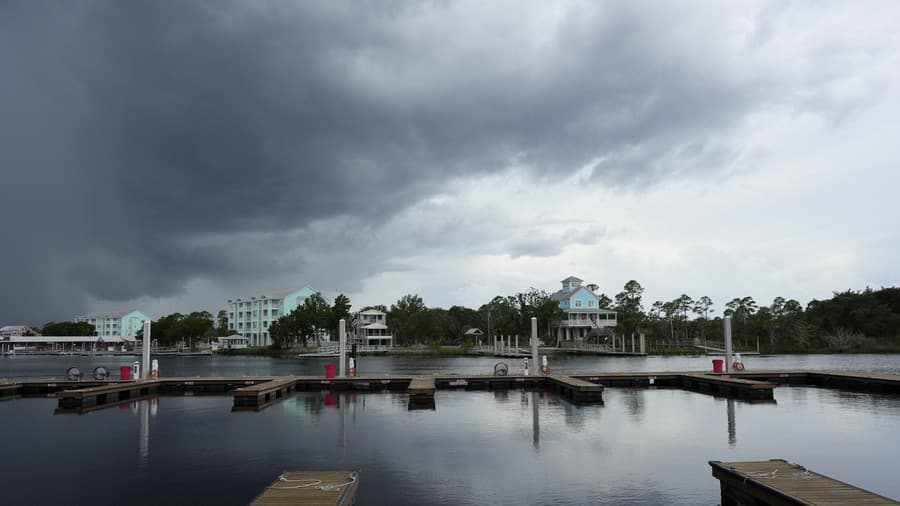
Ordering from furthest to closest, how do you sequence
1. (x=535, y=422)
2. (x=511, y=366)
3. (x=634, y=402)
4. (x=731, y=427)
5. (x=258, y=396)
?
(x=511, y=366)
(x=258, y=396)
(x=634, y=402)
(x=535, y=422)
(x=731, y=427)

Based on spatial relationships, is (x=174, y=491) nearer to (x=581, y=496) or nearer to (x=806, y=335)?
(x=581, y=496)

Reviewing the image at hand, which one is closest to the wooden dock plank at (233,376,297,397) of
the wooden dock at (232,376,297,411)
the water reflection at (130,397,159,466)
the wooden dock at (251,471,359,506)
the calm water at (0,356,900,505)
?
the wooden dock at (232,376,297,411)

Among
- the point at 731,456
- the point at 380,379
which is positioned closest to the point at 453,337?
the point at 380,379

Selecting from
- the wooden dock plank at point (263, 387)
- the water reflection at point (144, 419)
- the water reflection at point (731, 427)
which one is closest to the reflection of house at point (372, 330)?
the wooden dock plank at point (263, 387)

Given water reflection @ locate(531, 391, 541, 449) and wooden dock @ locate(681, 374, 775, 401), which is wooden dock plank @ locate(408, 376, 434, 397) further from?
wooden dock @ locate(681, 374, 775, 401)

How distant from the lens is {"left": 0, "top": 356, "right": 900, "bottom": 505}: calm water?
11.1 metres

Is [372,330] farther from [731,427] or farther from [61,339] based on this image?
[731,427]

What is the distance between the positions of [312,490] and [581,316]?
85560 mm

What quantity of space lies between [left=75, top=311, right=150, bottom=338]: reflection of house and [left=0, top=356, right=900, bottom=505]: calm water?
6098 inches

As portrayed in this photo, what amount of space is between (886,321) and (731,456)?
82455 millimetres

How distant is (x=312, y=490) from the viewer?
8992 mm

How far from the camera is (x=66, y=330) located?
5851 inches

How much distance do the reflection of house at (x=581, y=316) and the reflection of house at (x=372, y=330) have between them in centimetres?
3257

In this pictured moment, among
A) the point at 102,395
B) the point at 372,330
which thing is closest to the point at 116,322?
the point at 372,330
